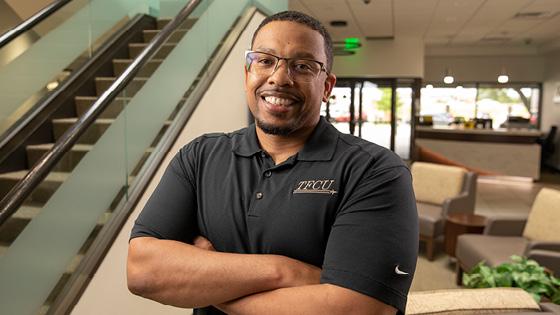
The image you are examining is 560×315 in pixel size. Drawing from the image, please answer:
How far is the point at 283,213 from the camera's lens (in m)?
1.20

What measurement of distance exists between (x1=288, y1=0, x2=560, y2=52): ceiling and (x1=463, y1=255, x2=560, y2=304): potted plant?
6.22 meters

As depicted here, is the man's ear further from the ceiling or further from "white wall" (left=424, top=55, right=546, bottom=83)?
"white wall" (left=424, top=55, right=546, bottom=83)

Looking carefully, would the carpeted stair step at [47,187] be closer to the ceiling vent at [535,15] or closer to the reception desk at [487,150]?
the ceiling vent at [535,15]

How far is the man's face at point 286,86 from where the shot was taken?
4.28ft

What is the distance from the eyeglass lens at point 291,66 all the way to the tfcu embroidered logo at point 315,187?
30cm

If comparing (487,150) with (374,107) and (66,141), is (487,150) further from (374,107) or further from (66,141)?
(66,141)

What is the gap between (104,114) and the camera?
2738 mm

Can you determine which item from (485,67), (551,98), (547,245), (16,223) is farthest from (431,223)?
(485,67)

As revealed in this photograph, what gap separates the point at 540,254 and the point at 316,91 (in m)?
3.10

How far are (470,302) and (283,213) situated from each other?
1.17 meters

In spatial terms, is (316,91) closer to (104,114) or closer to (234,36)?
(104,114)

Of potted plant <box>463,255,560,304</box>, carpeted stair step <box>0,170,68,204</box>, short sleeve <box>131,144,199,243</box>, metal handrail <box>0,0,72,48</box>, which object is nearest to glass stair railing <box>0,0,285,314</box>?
carpeted stair step <box>0,170,68,204</box>

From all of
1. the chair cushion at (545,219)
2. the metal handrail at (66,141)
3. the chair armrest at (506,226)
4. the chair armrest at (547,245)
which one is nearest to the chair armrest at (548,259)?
the chair armrest at (547,245)

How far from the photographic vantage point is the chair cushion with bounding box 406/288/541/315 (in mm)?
1870
